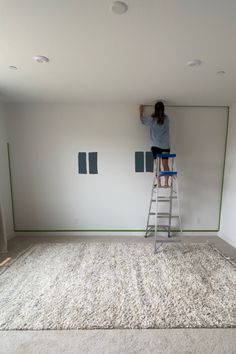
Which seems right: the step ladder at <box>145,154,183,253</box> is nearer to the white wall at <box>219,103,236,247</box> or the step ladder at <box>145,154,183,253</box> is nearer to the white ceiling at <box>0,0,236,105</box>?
the white wall at <box>219,103,236,247</box>

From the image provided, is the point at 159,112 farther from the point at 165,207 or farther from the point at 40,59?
the point at 40,59

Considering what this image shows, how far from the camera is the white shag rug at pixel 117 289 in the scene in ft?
5.67

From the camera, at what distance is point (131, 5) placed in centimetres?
123

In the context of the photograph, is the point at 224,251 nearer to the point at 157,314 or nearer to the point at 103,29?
the point at 157,314

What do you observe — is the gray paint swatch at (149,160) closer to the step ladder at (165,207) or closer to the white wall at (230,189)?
the step ladder at (165,207)

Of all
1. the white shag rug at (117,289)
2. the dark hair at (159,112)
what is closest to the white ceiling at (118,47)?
the dark hair at (159,112)

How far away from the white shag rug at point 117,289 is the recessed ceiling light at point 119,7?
2.42 m

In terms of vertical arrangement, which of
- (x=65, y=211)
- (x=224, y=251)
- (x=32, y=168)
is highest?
(x=32, y=168)

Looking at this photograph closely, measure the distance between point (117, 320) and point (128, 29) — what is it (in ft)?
7.94

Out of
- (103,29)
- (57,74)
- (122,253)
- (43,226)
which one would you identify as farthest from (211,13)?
(43,226)

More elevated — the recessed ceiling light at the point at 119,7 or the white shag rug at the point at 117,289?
the recessed ceiling light at the point at 119,7

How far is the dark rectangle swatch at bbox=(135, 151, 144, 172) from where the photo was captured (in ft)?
11.7

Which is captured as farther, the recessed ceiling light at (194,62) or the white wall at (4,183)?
the white wall at (4,183)

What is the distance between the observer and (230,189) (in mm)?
3428
